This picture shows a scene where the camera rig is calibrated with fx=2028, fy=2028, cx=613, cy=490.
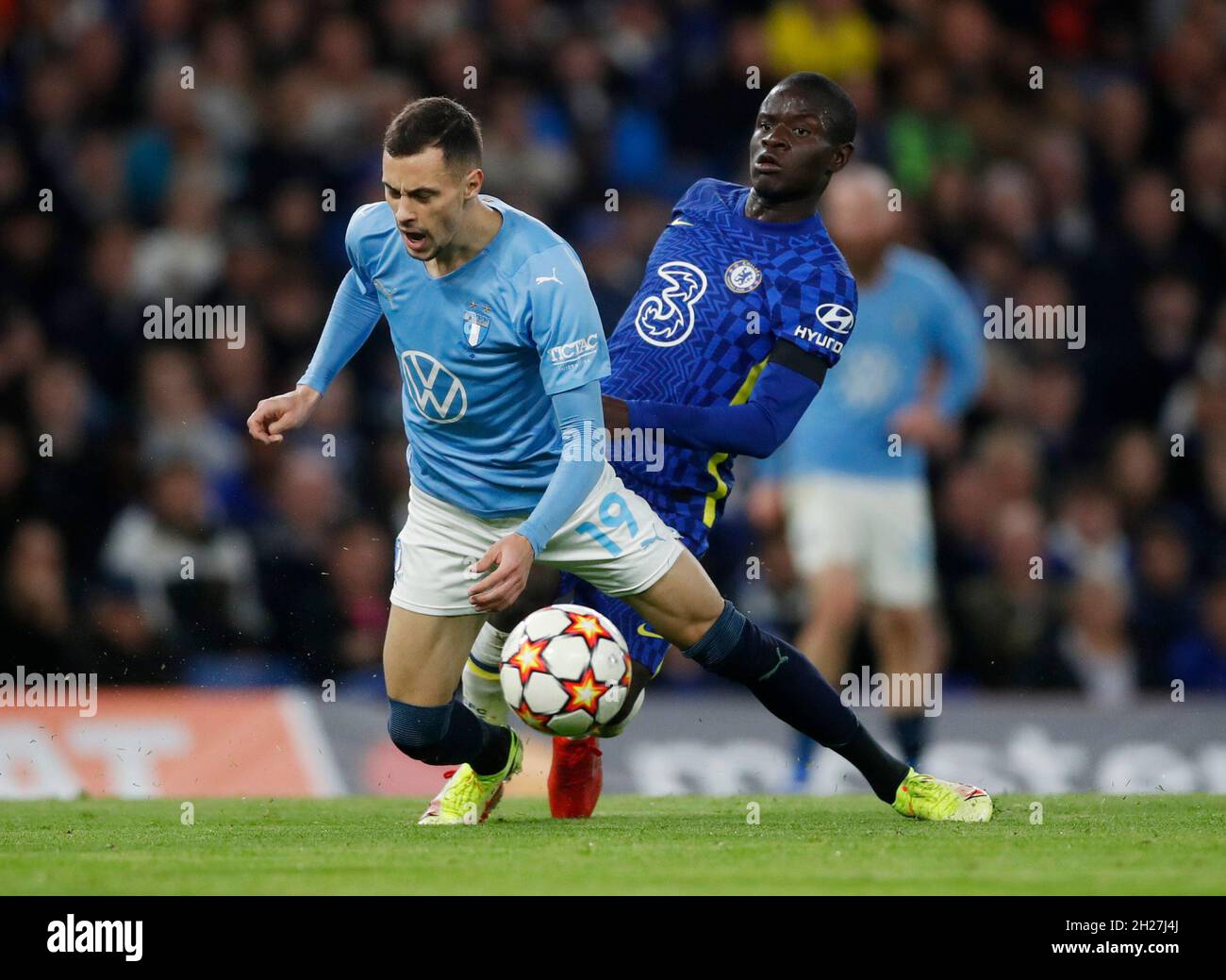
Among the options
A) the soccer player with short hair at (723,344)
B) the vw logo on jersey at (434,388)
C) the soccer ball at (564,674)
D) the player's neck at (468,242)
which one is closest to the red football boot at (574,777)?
the soccer player with short hair at (723,344)

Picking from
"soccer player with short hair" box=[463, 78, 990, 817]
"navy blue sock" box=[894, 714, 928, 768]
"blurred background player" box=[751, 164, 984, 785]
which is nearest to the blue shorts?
"soccer player with short hair" box=[463, 78, 990, 817]

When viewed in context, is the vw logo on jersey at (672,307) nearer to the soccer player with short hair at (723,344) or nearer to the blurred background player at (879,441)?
the soccer player with short hair at (723,344)

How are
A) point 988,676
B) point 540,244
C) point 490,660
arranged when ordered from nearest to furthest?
point 540,244 → point 490,660 → point 988,676

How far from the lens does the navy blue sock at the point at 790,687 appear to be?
21.1ft

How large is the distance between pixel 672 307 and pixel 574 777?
5.50ft

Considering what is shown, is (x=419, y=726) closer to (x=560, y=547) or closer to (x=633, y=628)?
(x=560, y=547)

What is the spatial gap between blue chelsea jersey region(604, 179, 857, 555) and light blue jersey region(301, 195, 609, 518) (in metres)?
0.59

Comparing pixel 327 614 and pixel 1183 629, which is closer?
pixel 327 614

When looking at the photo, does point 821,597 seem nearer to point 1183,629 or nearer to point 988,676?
point 988,676

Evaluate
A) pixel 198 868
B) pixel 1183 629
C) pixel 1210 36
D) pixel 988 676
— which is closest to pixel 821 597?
pixel 988 676

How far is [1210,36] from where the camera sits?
14656mm

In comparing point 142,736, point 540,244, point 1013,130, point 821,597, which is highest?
point 1013,130
